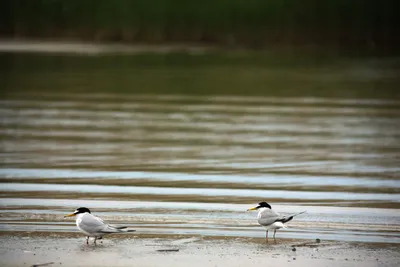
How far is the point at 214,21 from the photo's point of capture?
57.9m

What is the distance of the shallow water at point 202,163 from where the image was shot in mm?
12344

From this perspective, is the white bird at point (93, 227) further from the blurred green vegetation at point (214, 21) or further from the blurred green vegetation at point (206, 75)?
the blurred green vegetation at point (214, 21)

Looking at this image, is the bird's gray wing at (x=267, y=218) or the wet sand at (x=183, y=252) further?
the bird's gray wing at (x=267, y=218)

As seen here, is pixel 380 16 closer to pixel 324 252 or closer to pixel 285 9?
pixel 285 9

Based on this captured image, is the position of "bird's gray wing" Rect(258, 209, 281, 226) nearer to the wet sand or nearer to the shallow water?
the wet sand

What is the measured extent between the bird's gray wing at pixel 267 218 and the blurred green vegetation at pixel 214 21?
42.0m

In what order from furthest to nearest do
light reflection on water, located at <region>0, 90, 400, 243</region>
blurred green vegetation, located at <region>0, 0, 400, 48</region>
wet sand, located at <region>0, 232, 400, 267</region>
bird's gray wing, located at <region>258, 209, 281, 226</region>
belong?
blurred green vegetation, located at <region>0, 0, 400, 48</region>
light reflection on water, located at <region>0, 90, 400, 243</region>
bird's gray wing, located at <region>258, 209, 281, 226</region>
wet sand, located at <region>0, 232, 400, 267</region>

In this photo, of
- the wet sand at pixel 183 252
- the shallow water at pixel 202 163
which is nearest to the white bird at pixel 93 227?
the wet sand at pixel 183 252

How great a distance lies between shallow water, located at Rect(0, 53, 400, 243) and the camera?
12344mm

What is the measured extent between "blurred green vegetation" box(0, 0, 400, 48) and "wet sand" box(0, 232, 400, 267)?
42219mm

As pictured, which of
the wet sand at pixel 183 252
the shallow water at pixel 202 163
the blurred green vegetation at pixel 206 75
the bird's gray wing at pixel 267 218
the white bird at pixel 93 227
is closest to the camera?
the wet sand at pixel 183 252

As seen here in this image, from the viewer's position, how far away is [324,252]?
10.4 m

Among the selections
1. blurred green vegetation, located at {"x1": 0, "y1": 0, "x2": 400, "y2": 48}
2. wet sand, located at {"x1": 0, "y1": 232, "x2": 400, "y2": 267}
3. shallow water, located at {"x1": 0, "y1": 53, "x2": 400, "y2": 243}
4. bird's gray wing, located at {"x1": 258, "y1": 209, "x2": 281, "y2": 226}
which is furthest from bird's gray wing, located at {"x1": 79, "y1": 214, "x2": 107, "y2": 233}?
blurred green vegetation, located at {"x1": 0, "y1": 0, "x2": 400, "y2": 48}

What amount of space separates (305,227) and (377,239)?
3.37ft
